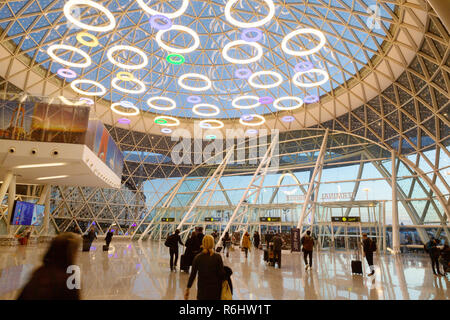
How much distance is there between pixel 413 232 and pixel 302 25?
26.6 m

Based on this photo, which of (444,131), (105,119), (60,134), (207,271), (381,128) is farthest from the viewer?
(105,119)

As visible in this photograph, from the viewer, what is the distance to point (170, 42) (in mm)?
38219

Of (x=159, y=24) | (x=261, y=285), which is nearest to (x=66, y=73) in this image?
(x=159, y=24)

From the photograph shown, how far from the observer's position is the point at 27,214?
29.8m

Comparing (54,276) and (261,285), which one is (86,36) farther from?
(54,276)

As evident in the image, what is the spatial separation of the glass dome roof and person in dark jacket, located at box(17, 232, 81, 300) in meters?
22.4

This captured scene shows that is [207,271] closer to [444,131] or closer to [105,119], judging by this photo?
[444,131]

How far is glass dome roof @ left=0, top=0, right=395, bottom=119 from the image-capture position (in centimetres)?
2870

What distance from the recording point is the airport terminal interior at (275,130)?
17.4m

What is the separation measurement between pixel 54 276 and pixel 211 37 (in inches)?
1530

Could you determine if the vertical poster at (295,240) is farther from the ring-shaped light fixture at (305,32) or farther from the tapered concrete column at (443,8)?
the tapered concrete column at (443,8)

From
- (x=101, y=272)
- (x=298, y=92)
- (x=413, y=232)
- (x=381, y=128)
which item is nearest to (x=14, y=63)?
(x=101, y=272)

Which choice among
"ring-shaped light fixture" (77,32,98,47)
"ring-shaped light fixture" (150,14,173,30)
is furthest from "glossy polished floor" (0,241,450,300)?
"ring-shaped light fixture" (77,32,98,47)

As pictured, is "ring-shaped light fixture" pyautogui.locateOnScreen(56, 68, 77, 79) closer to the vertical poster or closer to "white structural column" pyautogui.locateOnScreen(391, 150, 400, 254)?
the vertical poster
